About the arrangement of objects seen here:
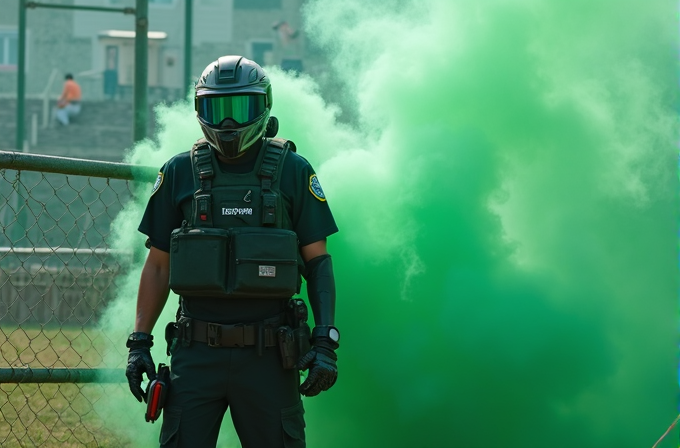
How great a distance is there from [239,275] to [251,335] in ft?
0.71

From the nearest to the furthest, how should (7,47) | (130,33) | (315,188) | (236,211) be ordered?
(236,211)
(315,188)
(130,33)
(7,47)

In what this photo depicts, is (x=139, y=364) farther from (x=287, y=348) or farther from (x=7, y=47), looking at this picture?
(x=7, y=47)

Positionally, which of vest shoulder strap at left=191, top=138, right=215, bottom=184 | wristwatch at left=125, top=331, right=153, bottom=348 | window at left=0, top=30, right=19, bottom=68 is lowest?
wristwatch at left=125, top=331, right=153, bottom=348

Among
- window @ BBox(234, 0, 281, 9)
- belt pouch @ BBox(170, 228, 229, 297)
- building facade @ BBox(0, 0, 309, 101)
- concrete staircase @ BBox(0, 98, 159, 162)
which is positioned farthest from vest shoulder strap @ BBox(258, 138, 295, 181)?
window @ BBox(234, 0, 281, 9)

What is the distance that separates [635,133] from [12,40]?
3814 centimetres

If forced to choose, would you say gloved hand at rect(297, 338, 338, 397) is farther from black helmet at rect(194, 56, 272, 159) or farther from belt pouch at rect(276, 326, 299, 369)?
black helmet at rect(194, 56, 272, 159)

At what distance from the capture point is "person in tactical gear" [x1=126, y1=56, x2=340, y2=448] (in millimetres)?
3719

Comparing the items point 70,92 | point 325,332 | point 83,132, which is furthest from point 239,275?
point 83,132

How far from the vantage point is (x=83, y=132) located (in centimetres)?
2905

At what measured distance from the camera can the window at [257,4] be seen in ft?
129

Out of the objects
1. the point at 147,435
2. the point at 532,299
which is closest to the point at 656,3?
the point at 532,299

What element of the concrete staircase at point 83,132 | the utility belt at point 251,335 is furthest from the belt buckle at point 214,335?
the concrete staircase at point 83,132

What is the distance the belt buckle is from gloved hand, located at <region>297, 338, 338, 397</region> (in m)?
0.30

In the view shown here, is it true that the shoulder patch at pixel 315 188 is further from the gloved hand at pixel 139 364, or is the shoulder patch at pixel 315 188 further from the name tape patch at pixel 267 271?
the gloved hand at pixel 139 364
